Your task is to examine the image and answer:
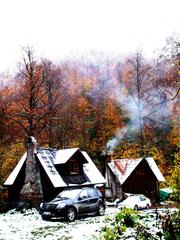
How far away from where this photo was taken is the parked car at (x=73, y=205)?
1953cm

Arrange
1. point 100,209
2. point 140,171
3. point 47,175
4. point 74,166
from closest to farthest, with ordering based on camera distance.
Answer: point 100,209 < point 47,175 < point 74,166 < point 140,171

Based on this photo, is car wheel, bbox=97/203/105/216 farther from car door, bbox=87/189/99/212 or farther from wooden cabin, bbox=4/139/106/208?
wooden cabin, bbox=4/139/106/208

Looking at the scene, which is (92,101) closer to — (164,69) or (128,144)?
(128,144)

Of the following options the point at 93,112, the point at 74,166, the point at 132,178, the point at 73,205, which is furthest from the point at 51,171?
the point at 93,112

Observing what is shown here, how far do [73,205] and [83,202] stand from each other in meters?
0.86

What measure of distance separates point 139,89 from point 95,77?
20.4m

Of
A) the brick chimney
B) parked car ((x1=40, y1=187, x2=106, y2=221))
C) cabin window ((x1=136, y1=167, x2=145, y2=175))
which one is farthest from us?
cabin window ((x1=136, y1=167, x2=145, y2=175))

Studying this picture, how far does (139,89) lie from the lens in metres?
44.3

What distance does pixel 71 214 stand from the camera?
19750mm

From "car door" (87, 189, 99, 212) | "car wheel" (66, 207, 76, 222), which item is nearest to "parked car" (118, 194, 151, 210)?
"car door" (87, 189, 99, 212)

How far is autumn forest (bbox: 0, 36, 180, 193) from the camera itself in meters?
40.0

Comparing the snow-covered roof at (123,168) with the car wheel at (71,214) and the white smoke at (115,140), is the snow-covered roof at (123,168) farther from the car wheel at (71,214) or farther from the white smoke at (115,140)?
the car wheel at (71,214)

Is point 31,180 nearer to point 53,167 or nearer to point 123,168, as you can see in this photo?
point 53,167

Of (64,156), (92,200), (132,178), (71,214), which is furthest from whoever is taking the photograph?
(132,178)
